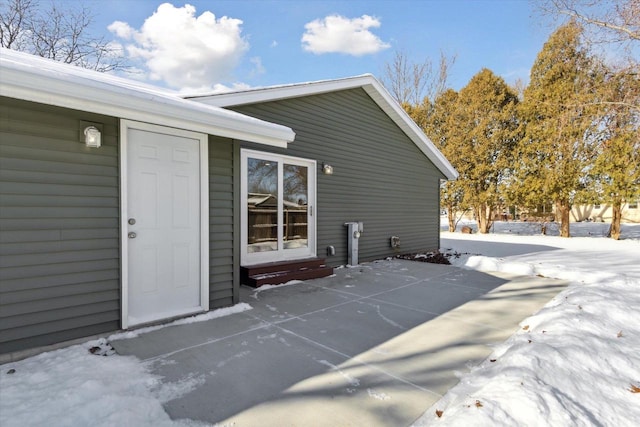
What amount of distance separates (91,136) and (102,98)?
0.59m

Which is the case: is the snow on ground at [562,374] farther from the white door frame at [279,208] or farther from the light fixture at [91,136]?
the white door frame at [279,208]

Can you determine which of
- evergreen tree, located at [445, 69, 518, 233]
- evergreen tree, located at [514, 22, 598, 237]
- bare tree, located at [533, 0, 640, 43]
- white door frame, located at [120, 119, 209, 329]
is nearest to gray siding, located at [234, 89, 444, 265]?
white door frame, located at [120, 119, 209, 329]

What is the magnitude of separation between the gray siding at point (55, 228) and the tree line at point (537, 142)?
34.8ft

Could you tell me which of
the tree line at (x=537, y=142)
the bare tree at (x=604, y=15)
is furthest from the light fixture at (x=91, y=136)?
the tree line at (x=537, y=142)

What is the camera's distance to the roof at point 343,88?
4.75 metres

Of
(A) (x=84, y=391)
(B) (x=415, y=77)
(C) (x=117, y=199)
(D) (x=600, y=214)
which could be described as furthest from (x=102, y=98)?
(D) (x=600, y=214)

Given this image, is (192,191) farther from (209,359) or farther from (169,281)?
(209,359)

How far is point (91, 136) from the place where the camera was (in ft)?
9.40

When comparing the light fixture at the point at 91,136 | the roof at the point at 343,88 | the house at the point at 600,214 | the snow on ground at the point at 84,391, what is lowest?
the snow on ground at the point at 84,391

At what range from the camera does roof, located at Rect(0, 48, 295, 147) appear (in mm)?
2123

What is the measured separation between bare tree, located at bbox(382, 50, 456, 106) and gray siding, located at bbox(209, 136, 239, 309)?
673 inches

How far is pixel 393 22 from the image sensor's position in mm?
11695

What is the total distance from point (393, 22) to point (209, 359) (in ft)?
41.9

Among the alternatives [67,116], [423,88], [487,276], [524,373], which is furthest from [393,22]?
[524,373]
